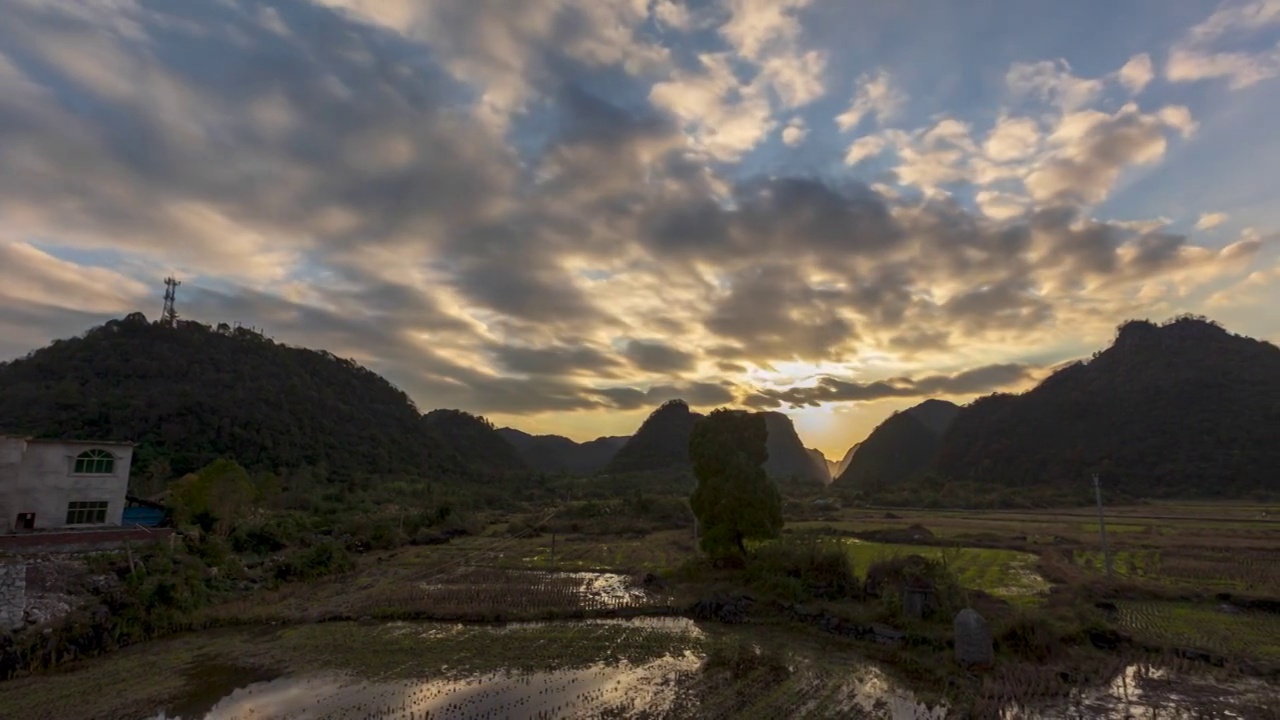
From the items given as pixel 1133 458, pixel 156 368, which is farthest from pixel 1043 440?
pixel 156 368

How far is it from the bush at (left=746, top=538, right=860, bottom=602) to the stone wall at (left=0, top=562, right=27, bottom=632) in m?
25.1

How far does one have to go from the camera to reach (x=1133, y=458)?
280 ft

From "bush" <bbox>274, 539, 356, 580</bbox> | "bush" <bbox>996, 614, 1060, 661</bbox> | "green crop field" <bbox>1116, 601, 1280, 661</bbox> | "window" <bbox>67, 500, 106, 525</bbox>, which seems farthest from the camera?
"bush" <bbox>274, 539, 356, 580</bbox>

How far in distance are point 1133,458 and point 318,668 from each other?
345ft

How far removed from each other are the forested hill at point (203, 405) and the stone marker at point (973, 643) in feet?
218

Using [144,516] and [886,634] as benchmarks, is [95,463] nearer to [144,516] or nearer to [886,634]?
[144,516]

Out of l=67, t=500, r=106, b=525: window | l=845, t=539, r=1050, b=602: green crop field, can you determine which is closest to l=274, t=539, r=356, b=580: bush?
l=67, t=500, r=106, b=525: window

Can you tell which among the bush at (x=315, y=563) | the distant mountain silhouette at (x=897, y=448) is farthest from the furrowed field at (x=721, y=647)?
the distant mountain silhouette at (x=897, y=448)

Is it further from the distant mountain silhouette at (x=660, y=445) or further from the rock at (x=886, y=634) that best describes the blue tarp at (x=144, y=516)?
the distant mountain silhouette at (x=660, y=445)

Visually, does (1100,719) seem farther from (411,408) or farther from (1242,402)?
(411,408)

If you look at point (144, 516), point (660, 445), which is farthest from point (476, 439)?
point (144, 516)

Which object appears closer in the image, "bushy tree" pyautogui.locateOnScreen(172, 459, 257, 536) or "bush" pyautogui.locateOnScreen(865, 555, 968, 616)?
"bush" pyautogui.locateOnScreen(865, 555, 968, 616)

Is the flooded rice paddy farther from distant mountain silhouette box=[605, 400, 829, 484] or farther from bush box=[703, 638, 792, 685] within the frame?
distant mountain silhouette box=[605, 400, 829, 484]

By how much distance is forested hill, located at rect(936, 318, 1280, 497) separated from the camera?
77.4 meters
